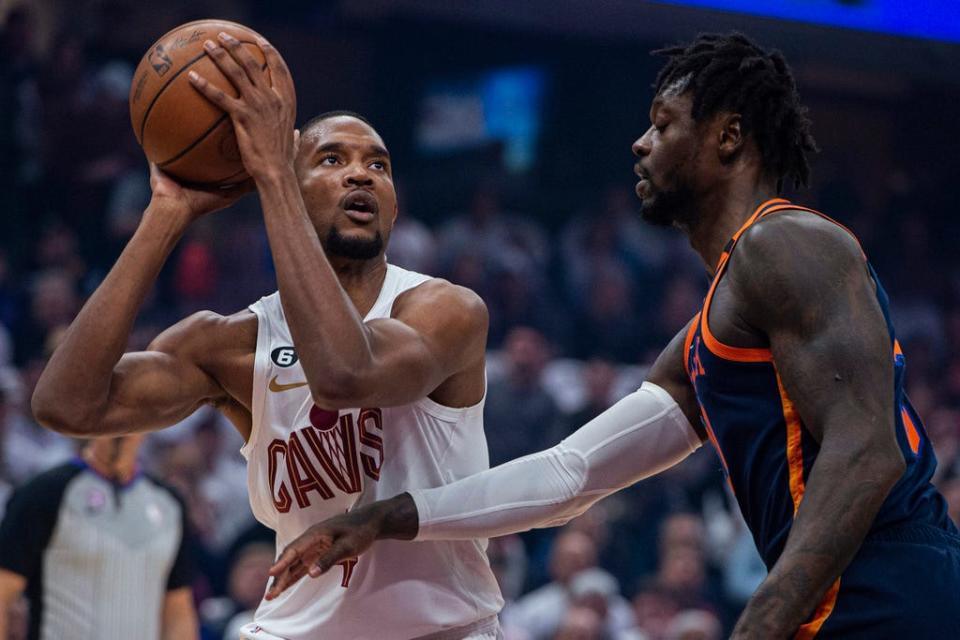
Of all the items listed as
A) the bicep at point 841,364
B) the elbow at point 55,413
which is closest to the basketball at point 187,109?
the elbow at point 55,413

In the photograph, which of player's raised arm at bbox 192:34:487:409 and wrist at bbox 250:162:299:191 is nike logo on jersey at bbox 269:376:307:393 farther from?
wrist at bbox 250:162:299:191

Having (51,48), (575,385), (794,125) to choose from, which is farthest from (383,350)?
(51,48)

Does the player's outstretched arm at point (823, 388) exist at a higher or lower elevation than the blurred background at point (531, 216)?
higher

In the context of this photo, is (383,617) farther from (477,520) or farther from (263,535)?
(263,535)

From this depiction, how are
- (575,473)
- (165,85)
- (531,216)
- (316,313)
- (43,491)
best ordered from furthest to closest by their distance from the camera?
(531,216) < (43,491) < (575,473) < (165,85) < (316,313)

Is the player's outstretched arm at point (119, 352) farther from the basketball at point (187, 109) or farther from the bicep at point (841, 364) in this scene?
the bicep at point (841, 364)

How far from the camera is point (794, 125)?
3.08 metres

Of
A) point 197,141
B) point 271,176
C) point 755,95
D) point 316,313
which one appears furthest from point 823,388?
point 197,141

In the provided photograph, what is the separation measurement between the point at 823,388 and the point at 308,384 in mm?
1230

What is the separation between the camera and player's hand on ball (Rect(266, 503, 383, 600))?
3.07m

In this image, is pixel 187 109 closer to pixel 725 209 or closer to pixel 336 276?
pixel 336 276

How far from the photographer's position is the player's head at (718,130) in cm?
302

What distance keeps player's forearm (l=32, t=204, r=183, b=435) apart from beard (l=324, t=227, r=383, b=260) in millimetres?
418

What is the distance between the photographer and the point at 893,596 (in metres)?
2.54
